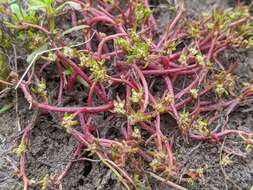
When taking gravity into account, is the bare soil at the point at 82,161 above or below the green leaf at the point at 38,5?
below

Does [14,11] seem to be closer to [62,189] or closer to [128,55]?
[128,55]

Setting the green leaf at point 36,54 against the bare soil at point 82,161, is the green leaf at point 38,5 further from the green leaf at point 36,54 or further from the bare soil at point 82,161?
the bare soil at point 82,161

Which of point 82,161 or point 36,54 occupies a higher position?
point 36,54

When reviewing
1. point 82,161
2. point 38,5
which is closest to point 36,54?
point 38,5

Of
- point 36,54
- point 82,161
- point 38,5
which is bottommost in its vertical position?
point 82,161

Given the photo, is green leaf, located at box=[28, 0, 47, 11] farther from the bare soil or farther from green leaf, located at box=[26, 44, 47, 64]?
the bare soil

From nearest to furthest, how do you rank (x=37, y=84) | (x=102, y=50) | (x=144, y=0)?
1. (x=37, y=84)
2. (x=102, y=50)
3. (x=144, y=0)

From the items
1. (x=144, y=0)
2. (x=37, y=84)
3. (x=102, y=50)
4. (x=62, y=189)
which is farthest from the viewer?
(x=144, y=0)

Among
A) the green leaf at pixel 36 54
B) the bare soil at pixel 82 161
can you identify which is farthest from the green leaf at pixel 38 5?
the bare soil at pixel 82 161

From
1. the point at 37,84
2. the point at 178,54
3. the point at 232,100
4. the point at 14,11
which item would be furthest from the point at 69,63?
the point at 232,100

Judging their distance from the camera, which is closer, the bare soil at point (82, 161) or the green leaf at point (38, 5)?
the bare soil at point (82, 161)

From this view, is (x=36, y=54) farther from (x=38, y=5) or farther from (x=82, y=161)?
(x=82, y=161)
